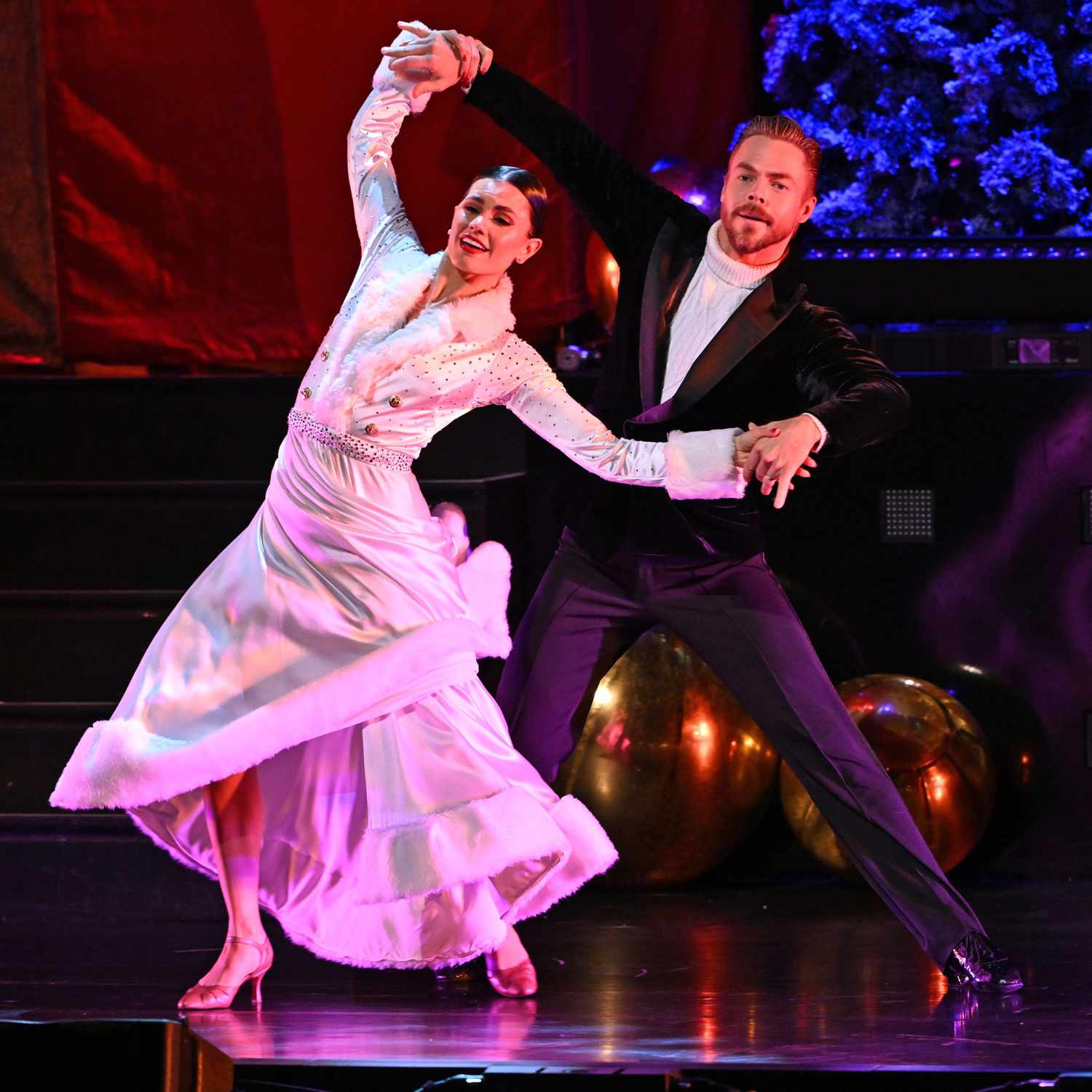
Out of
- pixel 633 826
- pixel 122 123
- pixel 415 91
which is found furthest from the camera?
pixel 122 123

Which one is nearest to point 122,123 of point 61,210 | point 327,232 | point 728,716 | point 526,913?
point 61,210

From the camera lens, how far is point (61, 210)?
606cm

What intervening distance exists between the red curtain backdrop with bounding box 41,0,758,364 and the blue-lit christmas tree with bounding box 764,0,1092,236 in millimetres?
974

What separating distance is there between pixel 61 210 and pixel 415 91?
288 cm

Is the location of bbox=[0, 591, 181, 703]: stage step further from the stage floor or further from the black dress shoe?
the black dress shoe

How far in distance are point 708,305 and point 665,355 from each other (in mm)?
141

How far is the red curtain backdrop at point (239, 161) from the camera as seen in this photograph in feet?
19.7

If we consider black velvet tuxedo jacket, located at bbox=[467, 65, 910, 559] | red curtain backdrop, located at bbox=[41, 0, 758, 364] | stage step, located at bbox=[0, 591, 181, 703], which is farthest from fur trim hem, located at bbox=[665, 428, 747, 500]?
red curtain backdrop, located at bbox=[41, 0, 758, 364]

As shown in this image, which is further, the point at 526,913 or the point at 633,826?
the point at 633,826

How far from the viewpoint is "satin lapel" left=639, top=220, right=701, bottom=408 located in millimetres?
3705

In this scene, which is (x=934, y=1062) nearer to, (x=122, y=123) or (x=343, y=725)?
(x=343, y=725)

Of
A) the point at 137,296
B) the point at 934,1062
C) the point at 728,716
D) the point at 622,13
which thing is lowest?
the point at 934,1062

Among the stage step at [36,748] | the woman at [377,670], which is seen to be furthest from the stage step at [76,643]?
the woman at [377,670]

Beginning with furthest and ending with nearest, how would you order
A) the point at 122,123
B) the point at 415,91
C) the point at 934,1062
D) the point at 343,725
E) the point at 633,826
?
the point at 122,123 → the point at 633,826 → the point at 415,91 → the point at 343,725 → the point at 934,1062
